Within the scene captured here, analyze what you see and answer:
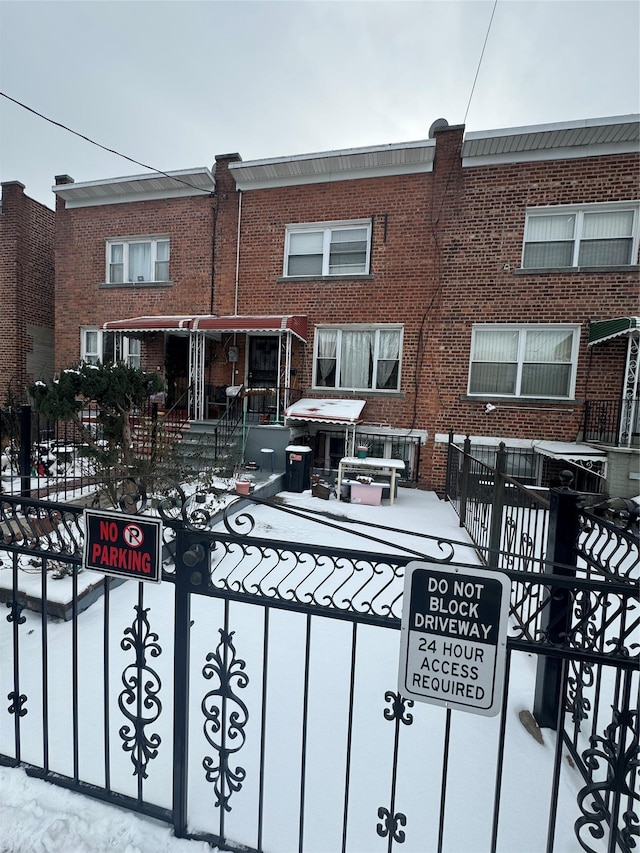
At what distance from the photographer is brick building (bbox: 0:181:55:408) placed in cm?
1327

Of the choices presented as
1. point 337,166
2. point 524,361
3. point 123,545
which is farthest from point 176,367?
point 123,545

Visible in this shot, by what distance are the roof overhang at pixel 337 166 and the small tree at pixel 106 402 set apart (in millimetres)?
6659

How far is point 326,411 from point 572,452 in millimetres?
Answer: 5289

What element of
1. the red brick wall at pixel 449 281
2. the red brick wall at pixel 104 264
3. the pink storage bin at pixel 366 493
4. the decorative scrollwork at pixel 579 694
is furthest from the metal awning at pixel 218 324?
the decorative scrollwork at pixel 579 694

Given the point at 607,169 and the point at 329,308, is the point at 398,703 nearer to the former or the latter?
the point at 329,308

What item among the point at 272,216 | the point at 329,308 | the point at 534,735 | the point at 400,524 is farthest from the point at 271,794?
the point at 272,216

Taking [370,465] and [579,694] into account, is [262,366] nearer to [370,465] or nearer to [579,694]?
[370,465]

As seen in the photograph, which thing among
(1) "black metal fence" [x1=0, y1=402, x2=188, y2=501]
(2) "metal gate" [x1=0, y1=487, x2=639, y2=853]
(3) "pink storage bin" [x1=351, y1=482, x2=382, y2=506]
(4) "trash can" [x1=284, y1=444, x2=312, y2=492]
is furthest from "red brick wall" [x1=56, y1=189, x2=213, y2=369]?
(2) "metal gate" [x1=0, y1=487, x2=639, y2=853]

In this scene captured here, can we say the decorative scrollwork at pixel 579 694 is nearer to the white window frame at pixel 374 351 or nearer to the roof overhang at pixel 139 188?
the white window frame at pixel 374 351

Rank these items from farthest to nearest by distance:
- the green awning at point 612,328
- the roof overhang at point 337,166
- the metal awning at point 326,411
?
the roof overhang at point 337,166 → the metal awning at point 326,411 → the green awning at point 612,328

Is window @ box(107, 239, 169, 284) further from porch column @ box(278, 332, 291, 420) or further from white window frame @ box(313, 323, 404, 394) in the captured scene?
white window frame @ box(313, 323, 404, 394)

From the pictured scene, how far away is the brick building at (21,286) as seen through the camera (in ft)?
43.5

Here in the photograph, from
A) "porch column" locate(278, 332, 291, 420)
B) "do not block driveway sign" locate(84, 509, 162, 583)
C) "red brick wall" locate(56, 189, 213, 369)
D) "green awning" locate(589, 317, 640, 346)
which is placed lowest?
"do not block driveway sign" locate(84, 509, 162, 583)

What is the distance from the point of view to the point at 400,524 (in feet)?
20.9
